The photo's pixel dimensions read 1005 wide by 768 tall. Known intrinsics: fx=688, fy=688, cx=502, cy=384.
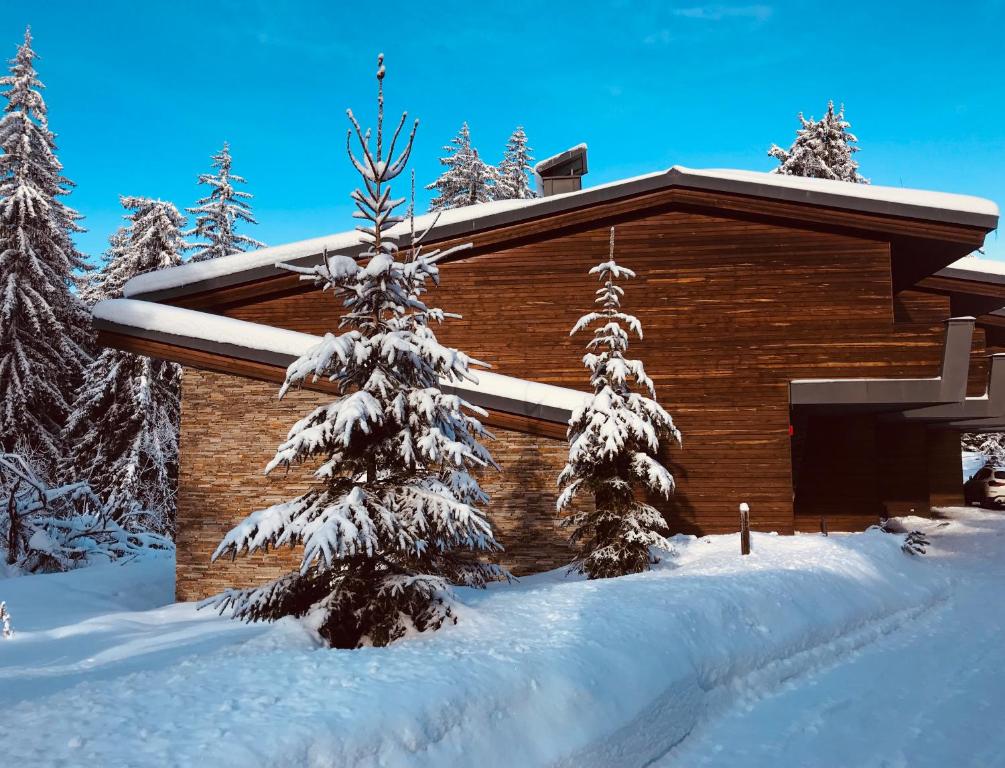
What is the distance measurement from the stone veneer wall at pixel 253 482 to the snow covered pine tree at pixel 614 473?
0.75m

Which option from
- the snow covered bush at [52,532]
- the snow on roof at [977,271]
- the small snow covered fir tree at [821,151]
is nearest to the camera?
the snow covered bush at [52,532]

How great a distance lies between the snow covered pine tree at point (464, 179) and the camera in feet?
144

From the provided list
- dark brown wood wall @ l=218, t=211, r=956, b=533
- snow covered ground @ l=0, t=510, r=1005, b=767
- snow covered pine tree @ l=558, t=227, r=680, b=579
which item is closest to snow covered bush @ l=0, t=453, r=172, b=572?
snow covered ground @ l=0, t=510, r=1005, b=767

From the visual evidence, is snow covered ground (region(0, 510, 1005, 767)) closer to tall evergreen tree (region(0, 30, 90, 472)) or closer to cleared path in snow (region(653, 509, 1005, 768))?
cleared path in snow (region(653, 509, 1005, 768))

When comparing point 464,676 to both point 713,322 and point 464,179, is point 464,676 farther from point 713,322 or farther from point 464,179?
point 464,179

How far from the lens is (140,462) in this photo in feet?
83.5

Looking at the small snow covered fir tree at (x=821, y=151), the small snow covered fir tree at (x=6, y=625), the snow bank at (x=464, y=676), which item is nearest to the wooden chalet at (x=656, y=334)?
the snow bank at (x=464, y=676)

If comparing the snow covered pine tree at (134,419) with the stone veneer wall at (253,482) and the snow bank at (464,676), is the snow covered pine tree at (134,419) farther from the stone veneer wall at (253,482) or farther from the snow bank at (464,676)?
the snow bank at (464,676)

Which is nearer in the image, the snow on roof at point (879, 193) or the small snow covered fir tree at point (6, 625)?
the small snow covered fir tree at point (6, 625)

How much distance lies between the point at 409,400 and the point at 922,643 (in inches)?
296

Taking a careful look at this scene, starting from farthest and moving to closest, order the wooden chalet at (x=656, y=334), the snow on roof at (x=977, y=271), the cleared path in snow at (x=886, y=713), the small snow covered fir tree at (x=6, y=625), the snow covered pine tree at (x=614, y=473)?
the snow on roof at (x=977, y=271) → the wooden chalet at (x=656, y=334) → the snow covered pine tree at (x=614, y=473) → the small snow covered fir tree at (x=6, y=625) → the cleared path in snow at (x=886, y=713)

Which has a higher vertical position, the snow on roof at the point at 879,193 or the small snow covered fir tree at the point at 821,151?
the small snow covered fir tree at the point at 821,151

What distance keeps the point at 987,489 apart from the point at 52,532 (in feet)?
99.2

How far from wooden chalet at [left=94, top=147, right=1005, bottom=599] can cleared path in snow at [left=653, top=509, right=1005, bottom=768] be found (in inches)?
245
